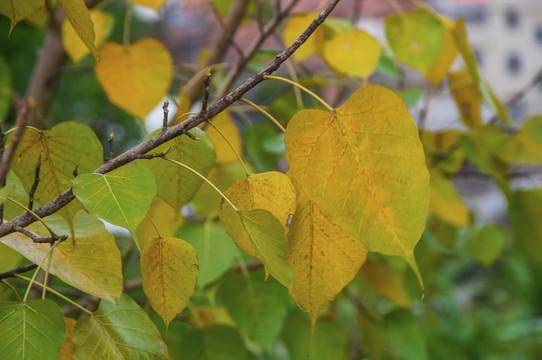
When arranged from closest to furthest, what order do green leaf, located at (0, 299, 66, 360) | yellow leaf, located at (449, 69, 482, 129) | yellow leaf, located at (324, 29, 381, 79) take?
green leaf, located at (0, 299, 66, 360) → yellow leaf, located at (324, 29, 381, 79) → yellow leaf, located at (449, 69, 482, 129)

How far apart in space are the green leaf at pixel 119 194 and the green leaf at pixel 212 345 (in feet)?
0.83

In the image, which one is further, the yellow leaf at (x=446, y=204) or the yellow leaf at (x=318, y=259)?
the yellow leaf at (x=446, y=204)

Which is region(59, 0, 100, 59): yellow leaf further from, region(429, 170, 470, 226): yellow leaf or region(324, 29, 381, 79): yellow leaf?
region(429, 170, 470, 226): yellow leaf

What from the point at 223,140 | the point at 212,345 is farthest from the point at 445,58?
the point at 212,345

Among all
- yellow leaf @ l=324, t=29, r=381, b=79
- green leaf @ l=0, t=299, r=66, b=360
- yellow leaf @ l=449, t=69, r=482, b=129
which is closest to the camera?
green leaf @ l=0, t=299, r=66, b=360

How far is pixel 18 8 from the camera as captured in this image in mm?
245

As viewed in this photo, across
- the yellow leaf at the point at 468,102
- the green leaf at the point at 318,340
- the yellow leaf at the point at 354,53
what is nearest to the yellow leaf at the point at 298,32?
the yellow leaf at the point at 354,53

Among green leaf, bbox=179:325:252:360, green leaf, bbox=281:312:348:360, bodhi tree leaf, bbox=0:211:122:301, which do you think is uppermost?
bodhi tree leaf, bbox=0:211:122:301

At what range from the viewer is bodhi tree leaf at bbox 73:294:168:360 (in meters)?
0.22

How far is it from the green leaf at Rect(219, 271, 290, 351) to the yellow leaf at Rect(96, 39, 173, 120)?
175 mm

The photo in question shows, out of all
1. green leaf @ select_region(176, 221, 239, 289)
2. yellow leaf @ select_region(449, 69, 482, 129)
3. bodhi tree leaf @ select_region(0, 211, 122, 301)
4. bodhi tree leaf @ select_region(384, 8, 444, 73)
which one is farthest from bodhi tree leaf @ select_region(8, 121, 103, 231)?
yellow leaf @ select_region(449, 69, 482, 129)

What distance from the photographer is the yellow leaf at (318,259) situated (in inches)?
9.0

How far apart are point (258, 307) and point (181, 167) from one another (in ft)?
0.68

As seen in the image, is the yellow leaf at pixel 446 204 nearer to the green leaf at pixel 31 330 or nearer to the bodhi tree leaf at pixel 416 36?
the bodhi tree leaf at pixel 416 36
